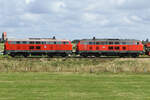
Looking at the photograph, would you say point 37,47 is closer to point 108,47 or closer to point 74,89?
point 108,47

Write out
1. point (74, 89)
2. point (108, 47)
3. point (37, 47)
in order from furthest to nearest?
1. point (108, 47)
2. point (37, 47)
3. point (74, 89)

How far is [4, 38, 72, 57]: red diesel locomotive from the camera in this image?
1911 inches

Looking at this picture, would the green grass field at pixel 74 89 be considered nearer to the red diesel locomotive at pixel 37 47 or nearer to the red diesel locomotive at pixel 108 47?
the red diesel locomotive at pixel 37 47

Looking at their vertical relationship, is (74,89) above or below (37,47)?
below

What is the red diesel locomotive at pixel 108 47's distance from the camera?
4997 centimetres

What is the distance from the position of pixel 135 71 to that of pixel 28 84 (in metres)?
13.1

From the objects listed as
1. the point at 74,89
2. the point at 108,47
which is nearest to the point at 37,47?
the point at 108,47

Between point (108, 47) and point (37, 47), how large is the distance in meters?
14.2

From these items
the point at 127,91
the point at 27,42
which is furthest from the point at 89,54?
the point at 127,91

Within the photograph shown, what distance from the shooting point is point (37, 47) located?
4947cm

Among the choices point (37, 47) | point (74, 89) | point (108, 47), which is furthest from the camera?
point (108, 47)

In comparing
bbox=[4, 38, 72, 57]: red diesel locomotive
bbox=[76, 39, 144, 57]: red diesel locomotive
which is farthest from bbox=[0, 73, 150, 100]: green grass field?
bbox=[76, 39, 144, 57]: red diesel locomotive

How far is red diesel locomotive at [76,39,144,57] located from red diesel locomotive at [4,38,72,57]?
10.0ft

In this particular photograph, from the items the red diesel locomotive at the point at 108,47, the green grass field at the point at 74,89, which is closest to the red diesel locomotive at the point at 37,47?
the red diesel locomotive at the point at 108,47
